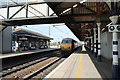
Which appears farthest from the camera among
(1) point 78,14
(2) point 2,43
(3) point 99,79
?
(2) point 2,43

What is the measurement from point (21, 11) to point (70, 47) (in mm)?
12366

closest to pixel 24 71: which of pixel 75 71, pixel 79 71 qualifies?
pixel 75 71

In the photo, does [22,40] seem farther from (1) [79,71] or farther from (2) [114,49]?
(2) [114,49]

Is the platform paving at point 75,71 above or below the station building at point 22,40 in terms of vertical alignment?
below

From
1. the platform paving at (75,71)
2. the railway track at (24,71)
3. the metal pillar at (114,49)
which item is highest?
the metal pillar at (114,49)

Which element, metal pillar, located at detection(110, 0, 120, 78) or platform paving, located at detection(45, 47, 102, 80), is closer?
metal pillar, located at detection(110, 0, 120, 78)

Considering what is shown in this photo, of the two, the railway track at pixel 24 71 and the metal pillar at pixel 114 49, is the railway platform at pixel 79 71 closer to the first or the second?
the metal pillar at pixel 114 49

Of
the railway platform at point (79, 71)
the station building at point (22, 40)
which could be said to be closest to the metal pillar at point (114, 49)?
the railway platform at point (79, 71)

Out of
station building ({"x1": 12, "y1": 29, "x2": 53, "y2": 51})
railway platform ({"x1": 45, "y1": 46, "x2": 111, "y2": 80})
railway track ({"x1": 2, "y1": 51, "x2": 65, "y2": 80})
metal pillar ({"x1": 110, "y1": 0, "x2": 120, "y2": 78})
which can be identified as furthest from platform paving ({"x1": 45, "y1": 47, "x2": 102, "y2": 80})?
station building ({"x1": 12, "y1": 29, "x2": 53, "y2": 51})

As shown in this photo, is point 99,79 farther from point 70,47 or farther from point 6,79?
point 70,47

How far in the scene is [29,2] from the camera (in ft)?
50.3

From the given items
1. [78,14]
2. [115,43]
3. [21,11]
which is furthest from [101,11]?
[21,11]

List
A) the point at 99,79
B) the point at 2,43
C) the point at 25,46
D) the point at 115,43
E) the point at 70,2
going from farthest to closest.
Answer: the point at 25,46 → the point at 2,43 → the point at 70,2 → the point at 99,79 → the point at 115,43

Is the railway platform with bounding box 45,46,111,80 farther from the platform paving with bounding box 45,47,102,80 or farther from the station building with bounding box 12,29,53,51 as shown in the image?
the station building with bounding box 12,29,53,51
